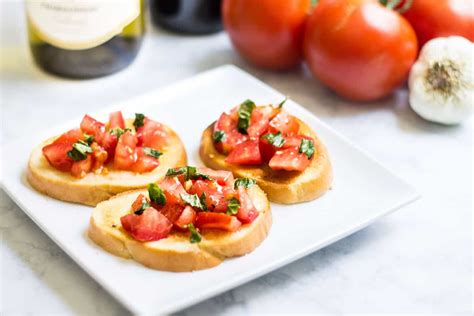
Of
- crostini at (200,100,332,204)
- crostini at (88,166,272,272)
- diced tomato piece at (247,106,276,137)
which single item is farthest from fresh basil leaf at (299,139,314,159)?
crostini at (88,166,272,272)

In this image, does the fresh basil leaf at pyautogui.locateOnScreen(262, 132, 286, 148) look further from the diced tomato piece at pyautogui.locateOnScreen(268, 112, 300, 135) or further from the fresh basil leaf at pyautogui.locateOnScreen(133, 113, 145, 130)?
the fresh basil leaf at pyautogui.locateOnScreen(133, 113, 145, 130)

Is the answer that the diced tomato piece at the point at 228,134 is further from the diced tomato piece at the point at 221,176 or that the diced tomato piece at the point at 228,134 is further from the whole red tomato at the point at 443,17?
the whole red tomato at the point at 443,17

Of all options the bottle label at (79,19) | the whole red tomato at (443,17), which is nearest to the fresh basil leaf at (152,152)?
the bottle label at (79,19)

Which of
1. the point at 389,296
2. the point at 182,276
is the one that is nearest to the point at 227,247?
the point at 182,276

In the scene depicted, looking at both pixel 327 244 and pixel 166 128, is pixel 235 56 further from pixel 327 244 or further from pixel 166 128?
pixel 327 244

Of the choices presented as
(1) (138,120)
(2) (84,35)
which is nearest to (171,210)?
(1) (138,120)

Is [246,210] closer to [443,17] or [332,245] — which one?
[332,245]
